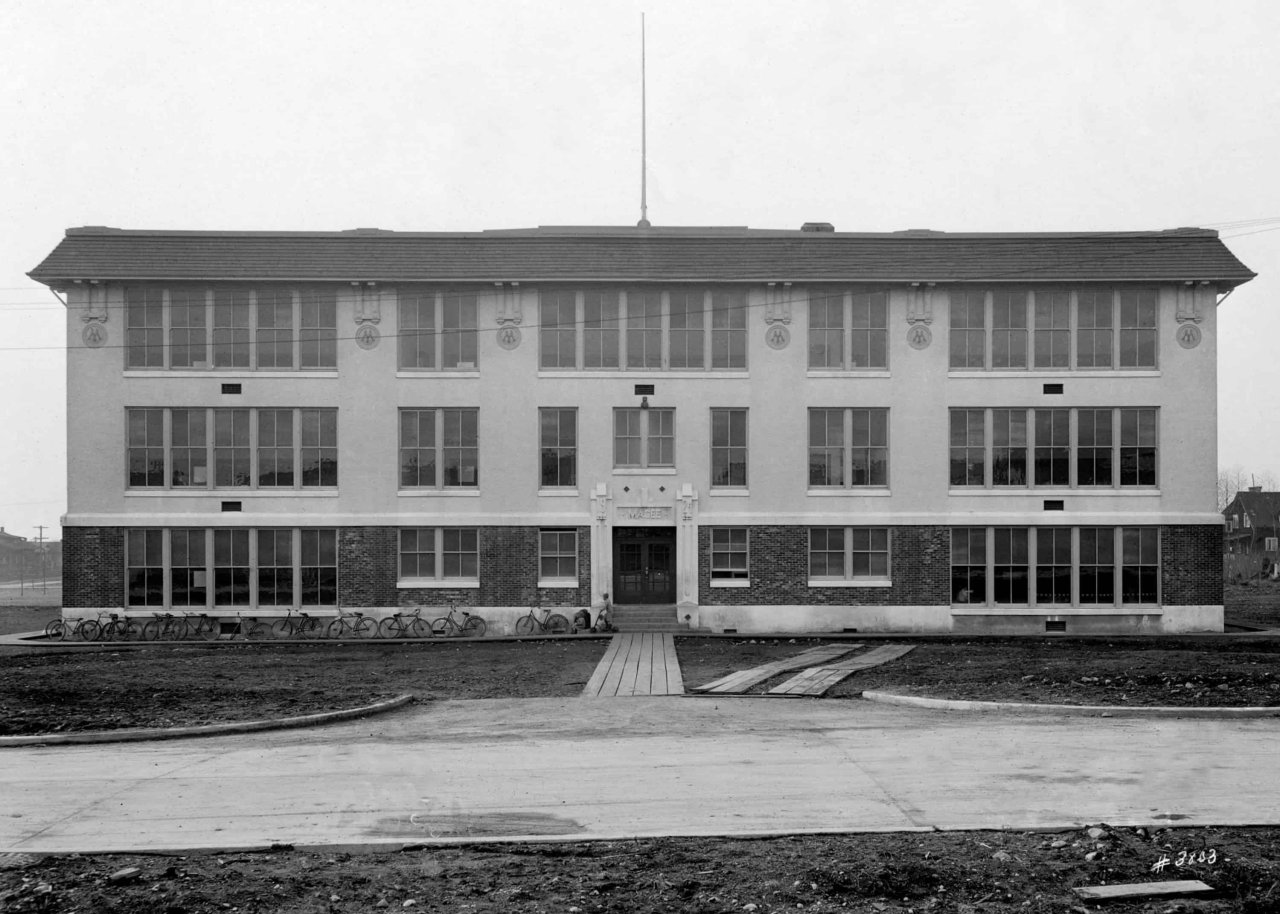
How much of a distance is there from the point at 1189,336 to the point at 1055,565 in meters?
7.95

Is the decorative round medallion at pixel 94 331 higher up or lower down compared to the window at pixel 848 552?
higher up

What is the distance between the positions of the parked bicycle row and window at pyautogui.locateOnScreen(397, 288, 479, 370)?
→ 24.2ft

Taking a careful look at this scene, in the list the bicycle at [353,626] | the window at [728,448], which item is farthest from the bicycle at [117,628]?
the window at [728,448]

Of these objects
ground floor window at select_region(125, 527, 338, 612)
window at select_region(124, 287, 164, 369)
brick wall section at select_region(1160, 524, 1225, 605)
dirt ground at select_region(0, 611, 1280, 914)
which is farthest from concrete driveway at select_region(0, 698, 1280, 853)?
window at select_region(124, 287, 164, 369)

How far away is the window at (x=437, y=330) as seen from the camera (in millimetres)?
35062

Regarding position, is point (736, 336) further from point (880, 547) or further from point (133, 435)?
point (133, 435)

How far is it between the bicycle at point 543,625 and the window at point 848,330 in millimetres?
10611

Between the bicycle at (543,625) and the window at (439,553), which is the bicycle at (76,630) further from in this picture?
the bicycle at (543,625)

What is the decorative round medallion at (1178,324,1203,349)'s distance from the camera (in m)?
35.0

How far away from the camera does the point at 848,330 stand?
35.1m

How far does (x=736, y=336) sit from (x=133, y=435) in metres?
18.3

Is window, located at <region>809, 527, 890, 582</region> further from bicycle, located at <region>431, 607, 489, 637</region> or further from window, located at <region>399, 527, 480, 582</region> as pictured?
window, located at <region>399, 527, 480, 582</region>

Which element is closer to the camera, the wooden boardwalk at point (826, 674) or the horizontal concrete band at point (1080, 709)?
the horizontal concrete band at point (1080, 709)

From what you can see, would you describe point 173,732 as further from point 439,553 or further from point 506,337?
point 506,337
